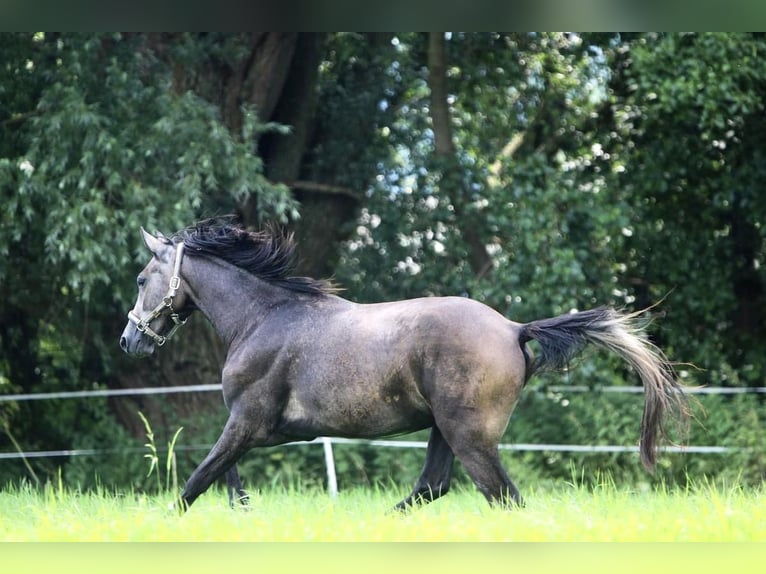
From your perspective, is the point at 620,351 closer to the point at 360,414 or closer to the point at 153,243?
the point at 360,414

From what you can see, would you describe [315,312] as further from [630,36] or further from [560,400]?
[630,36]

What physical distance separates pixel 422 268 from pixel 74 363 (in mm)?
4334

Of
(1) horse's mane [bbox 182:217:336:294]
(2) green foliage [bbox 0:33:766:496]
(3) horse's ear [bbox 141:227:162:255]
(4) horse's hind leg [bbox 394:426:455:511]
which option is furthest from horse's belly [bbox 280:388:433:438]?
(2) green foliage [bbox 0:33:766:496]

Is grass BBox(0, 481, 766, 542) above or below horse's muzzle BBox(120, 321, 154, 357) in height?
below

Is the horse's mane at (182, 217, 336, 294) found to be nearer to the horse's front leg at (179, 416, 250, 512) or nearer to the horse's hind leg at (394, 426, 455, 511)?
the horse's front leg at (179, 416, 250, 512)

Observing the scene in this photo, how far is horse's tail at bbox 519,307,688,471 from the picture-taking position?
5258mm

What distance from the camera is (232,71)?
11.2 m

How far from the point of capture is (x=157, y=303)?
19.5ft

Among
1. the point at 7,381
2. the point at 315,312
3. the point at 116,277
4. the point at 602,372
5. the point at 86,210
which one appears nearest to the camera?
the point at 315,312

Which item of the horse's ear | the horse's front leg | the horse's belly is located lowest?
the horse's front leg

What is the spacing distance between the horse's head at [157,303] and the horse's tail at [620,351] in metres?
2.12

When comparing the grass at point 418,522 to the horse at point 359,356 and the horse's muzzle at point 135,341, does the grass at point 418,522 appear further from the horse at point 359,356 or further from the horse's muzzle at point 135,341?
the horse's muzzle at point 135,341

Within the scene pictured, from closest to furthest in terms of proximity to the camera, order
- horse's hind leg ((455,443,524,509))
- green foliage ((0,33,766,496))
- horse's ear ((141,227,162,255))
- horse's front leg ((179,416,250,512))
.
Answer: horse's hind leg ((455,443,524,509)) < horse's front leg ((179,416,250,512)) < horse's ear ((141,227,162,255)) < green foliage ((0,33,766,496))

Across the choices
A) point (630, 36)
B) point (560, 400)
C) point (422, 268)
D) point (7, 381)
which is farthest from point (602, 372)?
point (7, 381)
